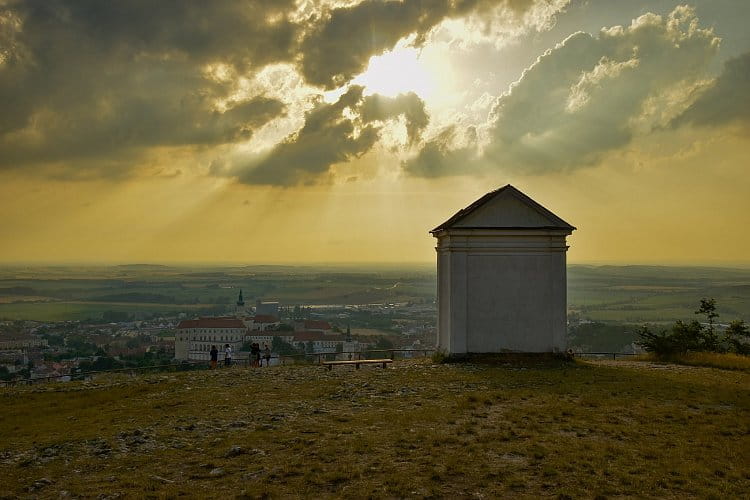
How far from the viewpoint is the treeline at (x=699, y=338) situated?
79.9 ft

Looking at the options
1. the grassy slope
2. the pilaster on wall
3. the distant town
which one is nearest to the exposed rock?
the grassy slope

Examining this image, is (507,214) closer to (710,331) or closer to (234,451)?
(710,331)

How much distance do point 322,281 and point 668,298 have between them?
3441 inches

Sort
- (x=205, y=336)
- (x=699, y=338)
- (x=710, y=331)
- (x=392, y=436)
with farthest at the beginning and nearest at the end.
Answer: (x=205, y=336) < (x=710, y=331) < (x=699, y=338) < (x=392, y=436)

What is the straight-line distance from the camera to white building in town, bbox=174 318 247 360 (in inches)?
1826

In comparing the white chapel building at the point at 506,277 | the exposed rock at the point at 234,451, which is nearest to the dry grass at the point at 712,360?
the white chapel building at the point at 506,277

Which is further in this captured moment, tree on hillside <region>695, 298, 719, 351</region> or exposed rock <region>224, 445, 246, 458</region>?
tree on hillside <region>695, 298, 719, 351</region>

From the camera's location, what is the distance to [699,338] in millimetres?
25734

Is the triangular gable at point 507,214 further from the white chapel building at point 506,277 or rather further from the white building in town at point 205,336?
the white building in town at point 205,336

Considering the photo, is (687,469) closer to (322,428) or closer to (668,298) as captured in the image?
(322,428)

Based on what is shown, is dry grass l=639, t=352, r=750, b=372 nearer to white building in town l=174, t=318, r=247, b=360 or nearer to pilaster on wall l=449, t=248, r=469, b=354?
pilaster on wall l=449, t=248, r=469, b=354

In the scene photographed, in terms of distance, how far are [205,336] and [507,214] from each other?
31.7 metres

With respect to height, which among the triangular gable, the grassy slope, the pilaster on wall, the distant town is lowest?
the distant town

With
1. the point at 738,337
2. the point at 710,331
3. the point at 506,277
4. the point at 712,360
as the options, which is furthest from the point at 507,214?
the point at 738,337
